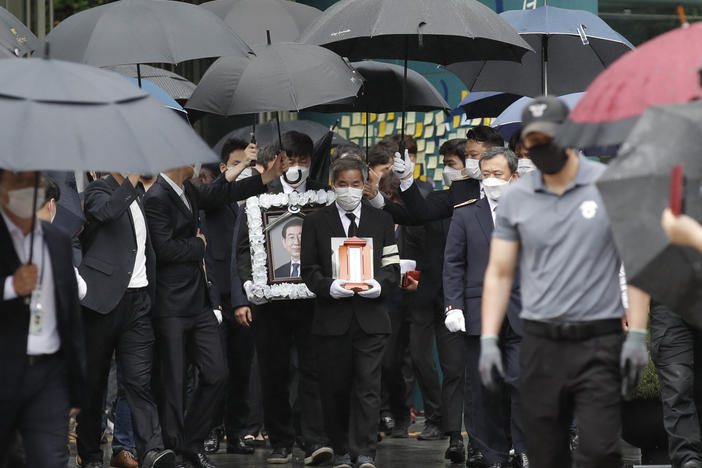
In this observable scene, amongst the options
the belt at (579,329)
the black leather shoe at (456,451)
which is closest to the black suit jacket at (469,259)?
the black leather shoe at (456,451)

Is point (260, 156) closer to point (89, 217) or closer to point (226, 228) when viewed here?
point (226, 228)

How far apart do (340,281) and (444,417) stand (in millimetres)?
2055

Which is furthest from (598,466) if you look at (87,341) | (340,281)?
(87,341)

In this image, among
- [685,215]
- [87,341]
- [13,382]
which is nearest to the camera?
[685,215]

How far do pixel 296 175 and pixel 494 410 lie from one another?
90.9 inches

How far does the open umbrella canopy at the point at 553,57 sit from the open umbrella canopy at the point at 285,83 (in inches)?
69.1

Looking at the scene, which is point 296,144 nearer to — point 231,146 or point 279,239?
point 279,239

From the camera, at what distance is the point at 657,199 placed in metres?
5.53

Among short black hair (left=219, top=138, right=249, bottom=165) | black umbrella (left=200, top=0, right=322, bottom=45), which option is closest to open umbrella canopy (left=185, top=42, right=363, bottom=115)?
black umbrella (left=200, top=0, right=322, bottom=45)

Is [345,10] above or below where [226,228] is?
above

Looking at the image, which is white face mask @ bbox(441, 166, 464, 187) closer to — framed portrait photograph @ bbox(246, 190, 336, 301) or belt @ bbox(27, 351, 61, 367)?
framed portrait photograph @ bbox(246, 190, 336, 301)

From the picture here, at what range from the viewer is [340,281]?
9.84m

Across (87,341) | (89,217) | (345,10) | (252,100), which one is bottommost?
(87,341)

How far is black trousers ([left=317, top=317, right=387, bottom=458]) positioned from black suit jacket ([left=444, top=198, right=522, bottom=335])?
62 cm
